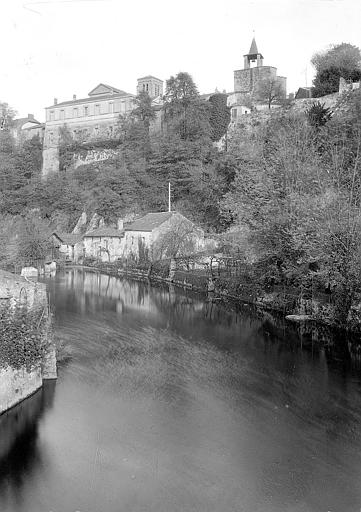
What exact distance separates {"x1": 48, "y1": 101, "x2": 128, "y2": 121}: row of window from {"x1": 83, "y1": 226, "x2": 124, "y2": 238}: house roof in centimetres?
2179

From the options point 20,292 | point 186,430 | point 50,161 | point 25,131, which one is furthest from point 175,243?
point 25,131

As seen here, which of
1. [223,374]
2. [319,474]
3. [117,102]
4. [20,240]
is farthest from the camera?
[117,102]

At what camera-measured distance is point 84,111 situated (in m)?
63.9

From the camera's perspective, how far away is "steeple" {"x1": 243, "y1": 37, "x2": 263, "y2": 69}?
5891 centimetres

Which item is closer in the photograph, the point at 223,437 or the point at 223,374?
the point at 223,437

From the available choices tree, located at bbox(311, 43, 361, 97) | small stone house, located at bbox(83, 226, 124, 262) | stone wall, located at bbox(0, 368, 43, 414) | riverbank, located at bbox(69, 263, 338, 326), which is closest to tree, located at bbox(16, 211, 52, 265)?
small stone house, located at bbox(83, 226, 124, 262)

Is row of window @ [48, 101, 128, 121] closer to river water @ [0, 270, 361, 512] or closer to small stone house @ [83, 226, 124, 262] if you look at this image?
small stone house @ [83, 226, 124, 262]

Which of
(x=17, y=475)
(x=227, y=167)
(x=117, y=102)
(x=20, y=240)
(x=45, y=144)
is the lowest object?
A: (x=17, y=475)

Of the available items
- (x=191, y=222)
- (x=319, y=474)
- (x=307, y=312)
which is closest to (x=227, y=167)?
(x=191, y=222)

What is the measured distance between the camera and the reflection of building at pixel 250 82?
5144 centimetres

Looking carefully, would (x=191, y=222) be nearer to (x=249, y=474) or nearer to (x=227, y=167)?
(x=227, y=167)

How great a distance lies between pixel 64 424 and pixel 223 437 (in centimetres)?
348

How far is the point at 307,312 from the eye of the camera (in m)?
22.9

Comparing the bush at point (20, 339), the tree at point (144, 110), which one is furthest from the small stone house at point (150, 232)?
the bush at point (20, 339)
